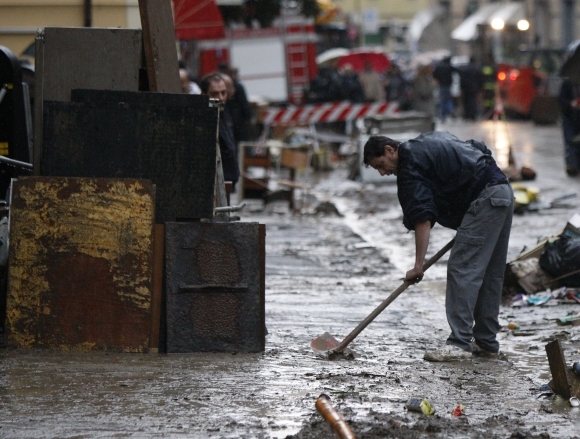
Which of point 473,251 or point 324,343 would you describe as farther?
point 324,343

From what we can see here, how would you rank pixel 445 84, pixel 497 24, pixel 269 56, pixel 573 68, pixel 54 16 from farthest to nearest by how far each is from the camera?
pixel 497 24 → pixel 445 84 → pixel 269 56 → pixel 54 16 → pixel 573 68

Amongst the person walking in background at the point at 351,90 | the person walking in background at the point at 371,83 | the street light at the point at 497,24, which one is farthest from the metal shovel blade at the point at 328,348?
the street light at the point at 497,24

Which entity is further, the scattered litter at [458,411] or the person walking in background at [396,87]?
the person walking in background at [396,87]

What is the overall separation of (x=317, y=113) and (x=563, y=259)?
13.0 meters

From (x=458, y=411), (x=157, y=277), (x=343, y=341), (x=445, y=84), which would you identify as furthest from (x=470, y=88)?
(x=458, y=411)

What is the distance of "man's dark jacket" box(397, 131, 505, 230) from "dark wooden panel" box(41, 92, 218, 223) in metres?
1.16

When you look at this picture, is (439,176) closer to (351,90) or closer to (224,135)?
(224,135)

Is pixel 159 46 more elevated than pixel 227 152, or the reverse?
pixel 159 46

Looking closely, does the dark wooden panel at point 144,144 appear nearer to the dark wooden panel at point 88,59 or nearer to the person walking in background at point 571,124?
the dark wooden panel at point 88,59

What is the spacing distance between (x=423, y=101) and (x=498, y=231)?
26.9 metres

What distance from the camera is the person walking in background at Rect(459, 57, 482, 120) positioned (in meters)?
34.3

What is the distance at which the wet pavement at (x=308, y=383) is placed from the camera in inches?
200

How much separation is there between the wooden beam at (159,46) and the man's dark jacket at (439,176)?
5.33 feet

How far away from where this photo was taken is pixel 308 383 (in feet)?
19.4
